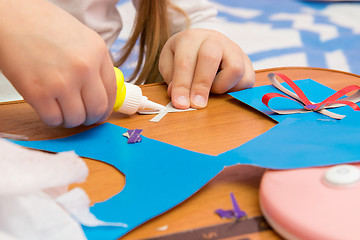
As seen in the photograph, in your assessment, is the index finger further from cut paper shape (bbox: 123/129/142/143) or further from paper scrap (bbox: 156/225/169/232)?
paper scrap (bbox: 156/225/169/232)

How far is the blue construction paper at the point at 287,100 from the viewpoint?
14.8 inches

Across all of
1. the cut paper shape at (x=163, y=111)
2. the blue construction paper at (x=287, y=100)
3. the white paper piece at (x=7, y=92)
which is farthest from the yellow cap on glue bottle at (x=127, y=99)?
the white paper piece at (x=7, y=92)

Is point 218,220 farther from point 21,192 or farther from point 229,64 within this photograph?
point 229,64

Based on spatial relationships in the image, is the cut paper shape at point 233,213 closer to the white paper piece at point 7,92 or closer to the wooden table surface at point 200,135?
the wooden table surface at point 200,135

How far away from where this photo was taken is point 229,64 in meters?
0.47

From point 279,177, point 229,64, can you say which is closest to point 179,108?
point 229,64

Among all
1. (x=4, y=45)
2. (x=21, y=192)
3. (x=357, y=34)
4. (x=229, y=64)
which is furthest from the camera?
(x=357, y=34)

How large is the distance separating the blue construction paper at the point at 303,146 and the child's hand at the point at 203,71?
0.42 ft

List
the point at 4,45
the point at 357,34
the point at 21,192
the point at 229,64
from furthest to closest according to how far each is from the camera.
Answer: the point at 357,34
the point at 229,64
the point at 4,45
the point at 21,192

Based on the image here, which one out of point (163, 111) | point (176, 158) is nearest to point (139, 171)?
point (176, 158)

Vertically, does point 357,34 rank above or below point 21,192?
below

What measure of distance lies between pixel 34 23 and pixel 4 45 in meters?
0.03

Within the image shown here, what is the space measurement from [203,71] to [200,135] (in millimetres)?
123

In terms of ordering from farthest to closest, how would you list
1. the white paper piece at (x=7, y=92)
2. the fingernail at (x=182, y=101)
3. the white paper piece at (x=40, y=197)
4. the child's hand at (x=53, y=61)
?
the white paper piece at (x=7, y=92), the fingernail at (x=182, y=101), the child's hand at (x=53, y=61), the white paper piece at (x=40, y=197)
